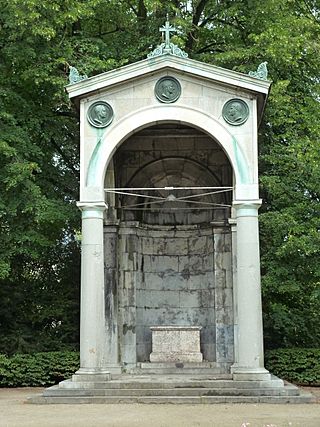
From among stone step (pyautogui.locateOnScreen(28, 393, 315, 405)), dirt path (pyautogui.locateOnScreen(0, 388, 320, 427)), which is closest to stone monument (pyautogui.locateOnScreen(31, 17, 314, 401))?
stone step (pyautogui.locateOnScreen(28, 393, 315, 405))

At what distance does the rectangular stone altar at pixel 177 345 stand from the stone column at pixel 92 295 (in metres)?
3.15

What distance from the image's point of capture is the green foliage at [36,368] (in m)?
19.7

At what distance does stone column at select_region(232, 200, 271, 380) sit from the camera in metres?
15.7

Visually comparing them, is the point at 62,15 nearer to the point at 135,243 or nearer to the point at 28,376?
the point at 135,243

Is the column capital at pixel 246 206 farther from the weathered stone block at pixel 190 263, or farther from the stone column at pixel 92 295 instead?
the weathered stone block at pixel 190 263

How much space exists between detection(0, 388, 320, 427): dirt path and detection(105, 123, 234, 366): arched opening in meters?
5.12

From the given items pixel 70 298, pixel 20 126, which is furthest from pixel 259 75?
pixel 70 298

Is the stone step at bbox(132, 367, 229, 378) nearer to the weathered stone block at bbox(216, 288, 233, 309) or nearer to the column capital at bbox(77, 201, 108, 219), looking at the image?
the weathered stone block at bbox(216, 288, 233, 309)

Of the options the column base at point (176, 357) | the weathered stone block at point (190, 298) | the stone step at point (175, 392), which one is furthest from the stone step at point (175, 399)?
the weathered stone block at point (190, 298)

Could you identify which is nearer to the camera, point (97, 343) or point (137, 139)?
point (97, 343)

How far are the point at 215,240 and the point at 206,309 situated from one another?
193cm

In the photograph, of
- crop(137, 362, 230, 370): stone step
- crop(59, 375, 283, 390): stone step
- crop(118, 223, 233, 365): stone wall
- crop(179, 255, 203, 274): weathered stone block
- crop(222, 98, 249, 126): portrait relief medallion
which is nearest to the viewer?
crop(59, 375, 283, 390): stone step

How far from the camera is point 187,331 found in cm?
1919

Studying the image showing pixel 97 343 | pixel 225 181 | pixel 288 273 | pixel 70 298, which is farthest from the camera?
pixel 70 298
